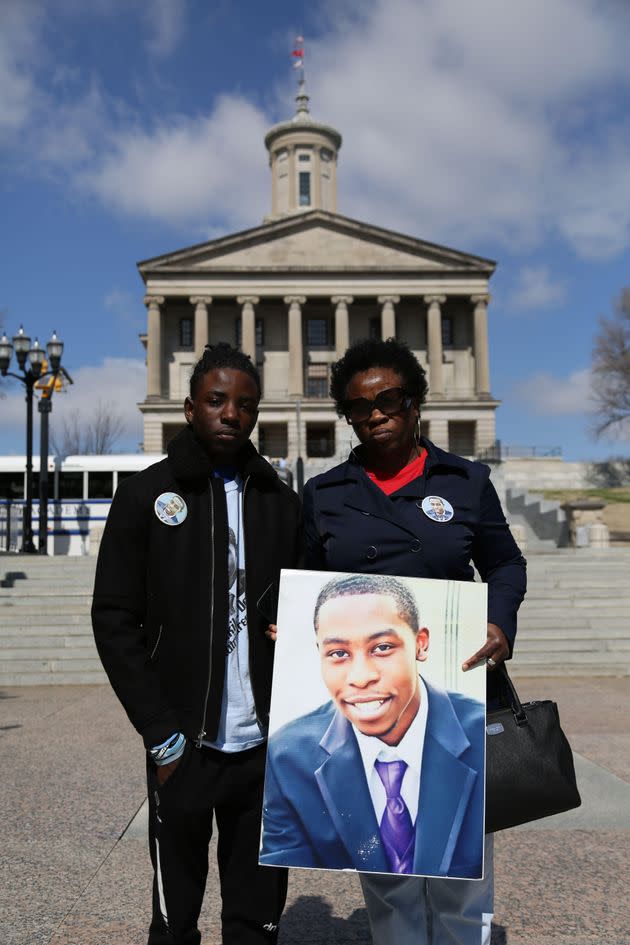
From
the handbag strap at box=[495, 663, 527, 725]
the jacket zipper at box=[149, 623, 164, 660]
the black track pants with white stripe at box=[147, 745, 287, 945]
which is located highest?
the jacket zipper at box=[149, 623, 164, 660]

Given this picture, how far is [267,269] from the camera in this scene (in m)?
60.5

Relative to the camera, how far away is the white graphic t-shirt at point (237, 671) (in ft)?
8.53

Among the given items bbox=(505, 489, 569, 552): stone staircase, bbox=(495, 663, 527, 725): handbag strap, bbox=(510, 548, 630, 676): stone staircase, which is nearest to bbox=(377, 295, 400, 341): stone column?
bbox=(505, 489, 569, 552): stone staircase

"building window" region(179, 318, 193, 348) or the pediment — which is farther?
"building window" region(179, 318, 193, 348)

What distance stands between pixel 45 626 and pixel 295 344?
49608 millimetres

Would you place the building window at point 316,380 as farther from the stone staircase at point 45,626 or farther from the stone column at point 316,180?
the stone staircase at point 45,626

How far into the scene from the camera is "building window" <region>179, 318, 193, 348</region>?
210 feet

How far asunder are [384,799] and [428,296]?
6151 cm

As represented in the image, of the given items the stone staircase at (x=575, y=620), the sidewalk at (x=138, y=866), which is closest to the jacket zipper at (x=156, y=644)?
the sidewalk at (x=138, y=866)

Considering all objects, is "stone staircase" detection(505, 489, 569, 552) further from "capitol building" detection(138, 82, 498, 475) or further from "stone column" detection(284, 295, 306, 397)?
"stone column" detection(284, 295, 306, 397)

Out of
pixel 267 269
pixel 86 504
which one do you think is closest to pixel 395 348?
pixel 86 504

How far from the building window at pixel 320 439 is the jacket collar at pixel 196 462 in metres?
57.0

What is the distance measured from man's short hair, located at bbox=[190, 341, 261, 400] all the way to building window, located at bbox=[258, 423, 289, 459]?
57.5 meters

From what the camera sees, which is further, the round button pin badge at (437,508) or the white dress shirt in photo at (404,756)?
the round button pin badge at (437,508)
